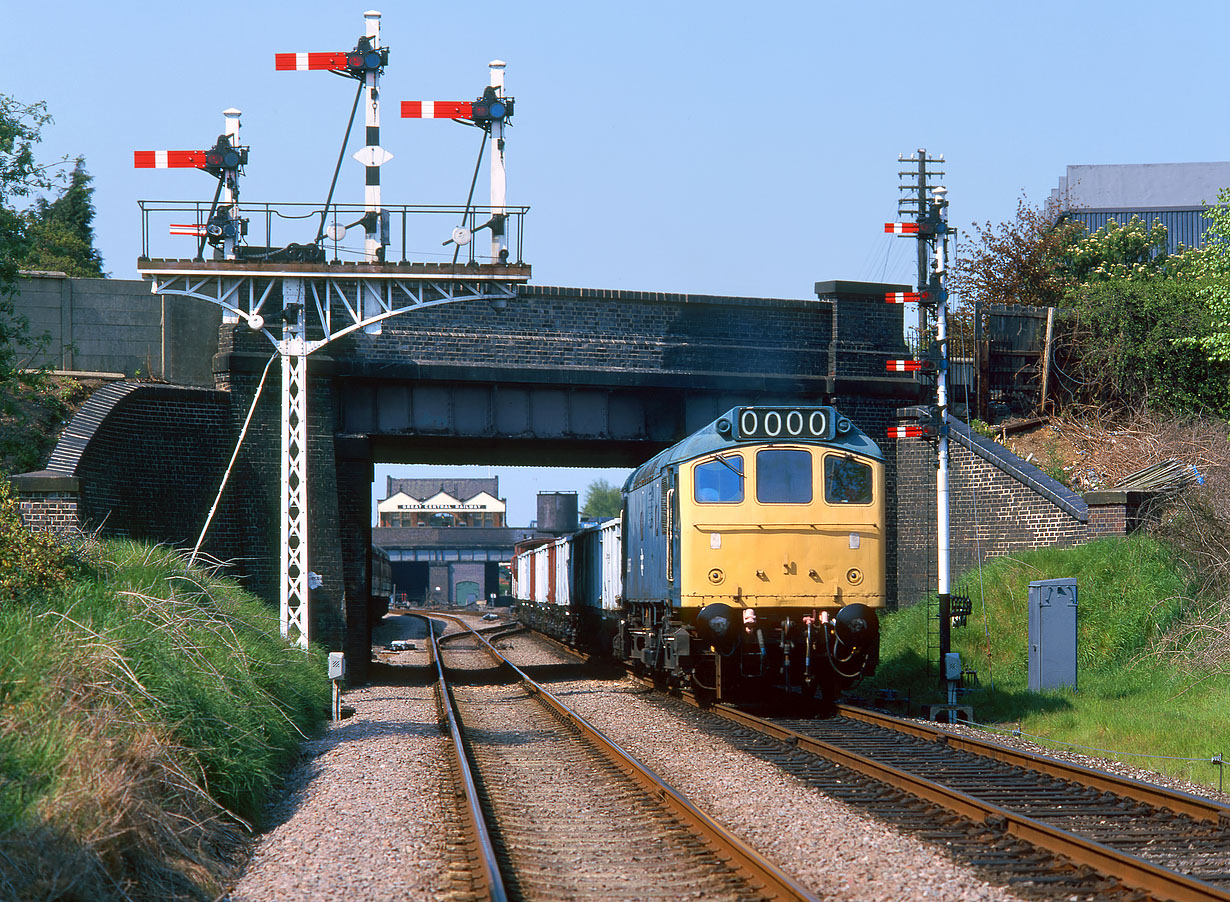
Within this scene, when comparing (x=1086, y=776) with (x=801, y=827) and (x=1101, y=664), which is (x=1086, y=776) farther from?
(x=1101, y=664)

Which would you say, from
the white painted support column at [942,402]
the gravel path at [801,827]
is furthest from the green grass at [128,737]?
the white painted support column at [942,402]

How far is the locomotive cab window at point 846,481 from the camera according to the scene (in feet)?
48.9

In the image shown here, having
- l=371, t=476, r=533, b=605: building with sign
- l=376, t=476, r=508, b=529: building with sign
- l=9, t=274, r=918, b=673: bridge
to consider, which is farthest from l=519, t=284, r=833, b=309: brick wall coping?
l=376, t=476, r=508, b=529: building with sign

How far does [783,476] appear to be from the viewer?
14.9 meters

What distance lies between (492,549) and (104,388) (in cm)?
7048

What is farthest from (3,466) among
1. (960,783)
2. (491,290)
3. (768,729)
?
(960,783)

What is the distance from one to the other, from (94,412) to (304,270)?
15.5 ft

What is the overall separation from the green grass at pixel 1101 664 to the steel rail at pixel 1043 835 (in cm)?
284

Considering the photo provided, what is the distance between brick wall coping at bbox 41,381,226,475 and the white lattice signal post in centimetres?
260

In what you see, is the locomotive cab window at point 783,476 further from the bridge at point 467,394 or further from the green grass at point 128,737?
the bridge at point 467,394

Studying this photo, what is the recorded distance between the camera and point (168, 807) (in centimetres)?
802

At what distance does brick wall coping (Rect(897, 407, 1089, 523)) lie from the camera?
22016 mm

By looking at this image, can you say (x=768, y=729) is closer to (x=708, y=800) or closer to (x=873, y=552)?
(x=873, y=552)

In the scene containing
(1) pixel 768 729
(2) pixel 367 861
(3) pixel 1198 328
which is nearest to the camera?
(2) pixel 367 861
